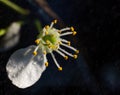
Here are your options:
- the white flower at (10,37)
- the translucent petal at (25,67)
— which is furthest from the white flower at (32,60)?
the white flower at (10,37)

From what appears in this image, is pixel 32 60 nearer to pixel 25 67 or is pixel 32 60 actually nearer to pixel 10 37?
pixel 25 67

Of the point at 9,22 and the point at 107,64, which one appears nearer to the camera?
the point at 9,22

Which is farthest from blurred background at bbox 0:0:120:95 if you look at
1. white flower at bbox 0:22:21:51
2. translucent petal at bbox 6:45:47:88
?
translucent petal at bbox 6:45:47:88

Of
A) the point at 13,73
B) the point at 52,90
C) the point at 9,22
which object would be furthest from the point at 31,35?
the point at 13,73

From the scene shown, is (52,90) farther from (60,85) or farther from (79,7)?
(79,7)

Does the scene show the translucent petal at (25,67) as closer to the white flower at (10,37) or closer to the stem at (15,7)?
the white flower at (10,37)

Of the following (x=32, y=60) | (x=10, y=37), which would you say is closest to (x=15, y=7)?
(x=10, y=37)

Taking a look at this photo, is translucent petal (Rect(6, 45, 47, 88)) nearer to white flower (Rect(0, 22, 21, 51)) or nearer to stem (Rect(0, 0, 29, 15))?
white flower (Rect(0, 22, 21, 51))
